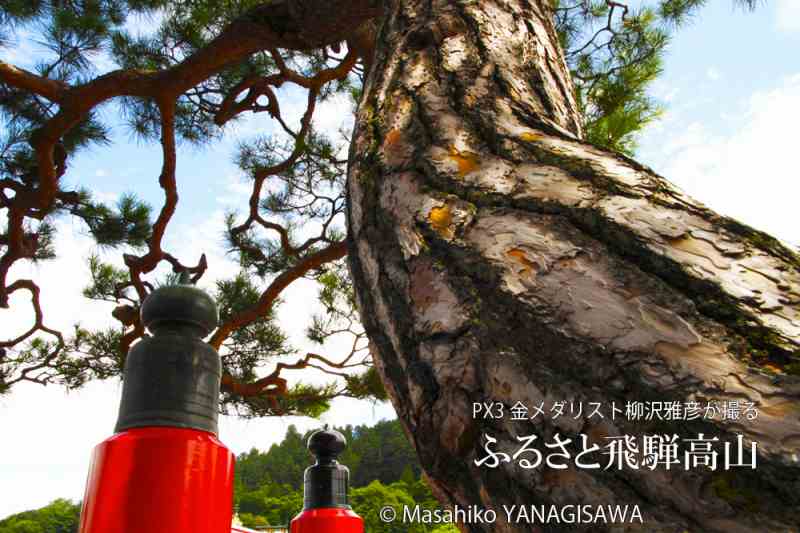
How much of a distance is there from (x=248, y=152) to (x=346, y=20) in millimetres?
1623

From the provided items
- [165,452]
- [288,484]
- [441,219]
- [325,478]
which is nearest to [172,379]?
[165,452]

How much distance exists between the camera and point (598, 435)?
23cm

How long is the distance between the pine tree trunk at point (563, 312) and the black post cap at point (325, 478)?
67 centimetres

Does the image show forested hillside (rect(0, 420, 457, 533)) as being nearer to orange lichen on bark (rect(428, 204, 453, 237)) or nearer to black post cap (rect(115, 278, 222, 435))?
black post cap (rect(115, 278, 222, 435))

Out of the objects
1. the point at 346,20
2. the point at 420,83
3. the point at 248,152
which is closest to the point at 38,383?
the point at 248,152

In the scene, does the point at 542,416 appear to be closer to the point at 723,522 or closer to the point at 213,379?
the point at 723,522

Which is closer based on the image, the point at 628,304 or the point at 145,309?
the point at 628,304

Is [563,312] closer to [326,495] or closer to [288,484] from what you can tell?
[326,495]

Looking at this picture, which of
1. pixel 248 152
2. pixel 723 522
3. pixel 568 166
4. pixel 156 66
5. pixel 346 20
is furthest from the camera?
pixel 248 152

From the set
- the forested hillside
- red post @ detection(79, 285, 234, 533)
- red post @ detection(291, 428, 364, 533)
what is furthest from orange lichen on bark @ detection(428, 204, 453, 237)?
the forested hillside

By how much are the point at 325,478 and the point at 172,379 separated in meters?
0.56

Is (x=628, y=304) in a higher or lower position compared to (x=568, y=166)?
lower

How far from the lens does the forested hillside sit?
25.3 ft

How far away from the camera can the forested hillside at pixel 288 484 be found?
7.72m
